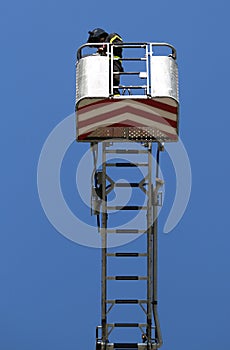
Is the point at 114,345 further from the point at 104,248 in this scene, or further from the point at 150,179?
the point at 150,179

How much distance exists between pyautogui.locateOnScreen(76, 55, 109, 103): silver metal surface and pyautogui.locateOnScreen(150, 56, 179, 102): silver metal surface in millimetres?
467

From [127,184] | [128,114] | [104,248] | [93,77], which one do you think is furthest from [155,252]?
[93,77]

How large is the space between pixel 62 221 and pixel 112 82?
274 centimetres

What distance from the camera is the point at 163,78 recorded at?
22.7 feet

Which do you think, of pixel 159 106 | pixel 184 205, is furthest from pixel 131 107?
pixel 184 205

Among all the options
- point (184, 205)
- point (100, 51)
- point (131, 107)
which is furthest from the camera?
point (184, 205)

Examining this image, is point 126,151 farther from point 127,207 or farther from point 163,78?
point 163,78

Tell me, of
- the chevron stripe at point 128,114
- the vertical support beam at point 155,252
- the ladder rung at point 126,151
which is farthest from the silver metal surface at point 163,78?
the ladder rung at point 126,151

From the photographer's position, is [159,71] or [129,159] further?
[129,159]

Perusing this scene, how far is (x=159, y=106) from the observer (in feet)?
22.6

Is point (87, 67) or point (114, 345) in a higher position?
point (87, 67)

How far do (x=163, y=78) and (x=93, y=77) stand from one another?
699 mm

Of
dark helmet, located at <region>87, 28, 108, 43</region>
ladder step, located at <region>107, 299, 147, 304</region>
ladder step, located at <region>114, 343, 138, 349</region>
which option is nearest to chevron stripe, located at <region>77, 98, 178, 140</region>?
dark helmet, located at <region>87, 28, 108, 43</region>

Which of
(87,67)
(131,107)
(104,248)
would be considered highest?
(87,67)
